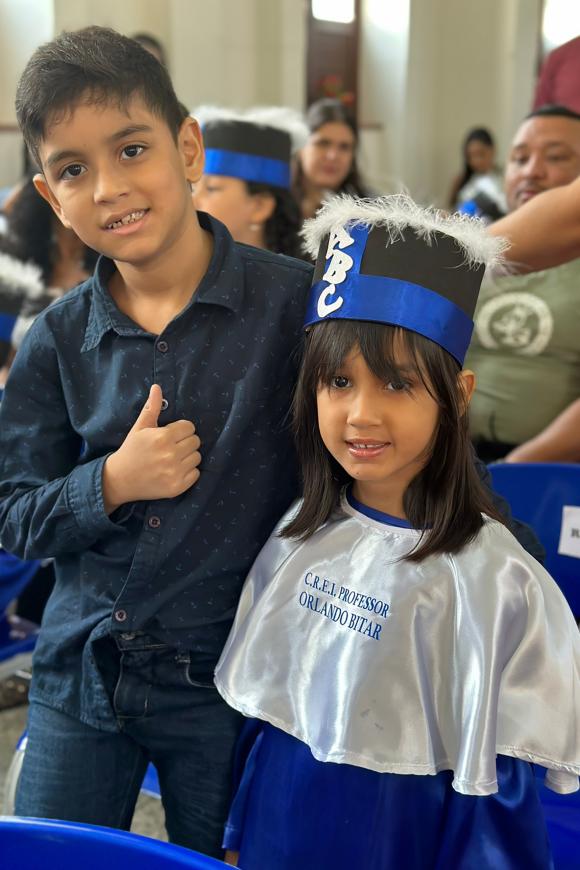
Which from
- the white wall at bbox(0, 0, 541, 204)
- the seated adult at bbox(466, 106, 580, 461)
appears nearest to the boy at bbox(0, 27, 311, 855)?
the seated adult at bbox(466, 106, 580, 461)

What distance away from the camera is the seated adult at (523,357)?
2.35m

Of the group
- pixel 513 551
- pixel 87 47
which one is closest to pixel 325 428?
pixel 513 551

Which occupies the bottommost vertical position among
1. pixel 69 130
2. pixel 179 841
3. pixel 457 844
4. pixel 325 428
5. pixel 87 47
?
pixel 179 841

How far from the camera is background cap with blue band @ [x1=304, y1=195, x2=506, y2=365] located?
1101mm

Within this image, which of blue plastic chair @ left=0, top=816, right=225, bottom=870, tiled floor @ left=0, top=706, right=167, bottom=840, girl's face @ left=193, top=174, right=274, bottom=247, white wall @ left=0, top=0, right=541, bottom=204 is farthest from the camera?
white wall @ left=0, top=0, right=541, bottom=204

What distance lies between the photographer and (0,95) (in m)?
6.30

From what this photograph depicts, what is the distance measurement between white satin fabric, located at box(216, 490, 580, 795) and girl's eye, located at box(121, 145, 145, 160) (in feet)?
1.64

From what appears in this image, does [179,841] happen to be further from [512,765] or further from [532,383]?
[532,383]

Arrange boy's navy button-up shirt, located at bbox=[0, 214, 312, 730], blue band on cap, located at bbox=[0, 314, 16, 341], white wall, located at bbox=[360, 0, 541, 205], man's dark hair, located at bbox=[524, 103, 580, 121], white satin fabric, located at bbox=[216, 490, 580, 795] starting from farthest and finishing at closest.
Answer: white wall, located at bbox=[360, 0, 541, 205] < man's dark hair, located at bbox=[524, 103, 580, 121] < blue band on cap, located at bbox=[0, 314, 16, 341] < boy's navy button-up shirt, located at bbox=[0, 214, 312, 730] < white satin fabric, located at bbox=[216, 490, 580, 795]

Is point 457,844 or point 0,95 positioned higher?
point 0,95

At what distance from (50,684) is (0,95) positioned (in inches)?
232

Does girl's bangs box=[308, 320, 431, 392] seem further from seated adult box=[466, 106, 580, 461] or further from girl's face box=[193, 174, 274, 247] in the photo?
girl's face box=[193, 174, 274, 247]

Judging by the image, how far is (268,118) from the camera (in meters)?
2.70

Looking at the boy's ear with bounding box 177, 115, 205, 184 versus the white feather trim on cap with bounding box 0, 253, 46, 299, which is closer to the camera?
the boy's ear with bounding box 177, 115, 205, 184
